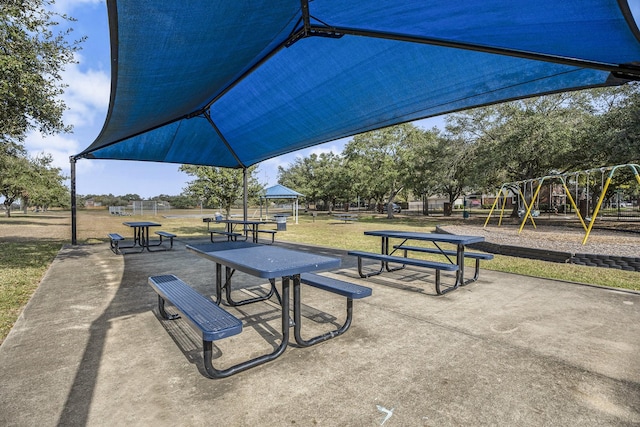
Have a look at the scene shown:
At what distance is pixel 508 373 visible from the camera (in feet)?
7.69

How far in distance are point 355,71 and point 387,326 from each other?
2932mm

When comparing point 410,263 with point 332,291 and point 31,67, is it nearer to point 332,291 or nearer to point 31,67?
point 332,291

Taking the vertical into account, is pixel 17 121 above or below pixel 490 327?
above

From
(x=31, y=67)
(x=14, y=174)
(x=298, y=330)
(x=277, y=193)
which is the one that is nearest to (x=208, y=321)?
(x=298, y=330)

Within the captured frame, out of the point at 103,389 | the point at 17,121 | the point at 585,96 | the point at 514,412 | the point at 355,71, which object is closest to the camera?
the point at 514,412

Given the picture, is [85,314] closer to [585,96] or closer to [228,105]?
[228,105]

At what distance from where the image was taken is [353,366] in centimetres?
245

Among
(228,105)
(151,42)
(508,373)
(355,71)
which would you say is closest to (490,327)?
(508,373)

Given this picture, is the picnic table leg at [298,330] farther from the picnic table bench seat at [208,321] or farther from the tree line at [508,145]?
the tree line at [508,145]

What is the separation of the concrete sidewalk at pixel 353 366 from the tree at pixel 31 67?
3.87 m

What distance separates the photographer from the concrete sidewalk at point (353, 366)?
75.1 inches

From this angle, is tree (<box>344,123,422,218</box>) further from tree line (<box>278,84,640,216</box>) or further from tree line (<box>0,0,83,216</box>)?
tree line (<box>0,0,83,216</box>)

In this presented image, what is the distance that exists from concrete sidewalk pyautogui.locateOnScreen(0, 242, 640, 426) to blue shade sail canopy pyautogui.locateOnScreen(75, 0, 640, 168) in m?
2.28

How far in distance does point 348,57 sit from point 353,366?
316 centimetres
